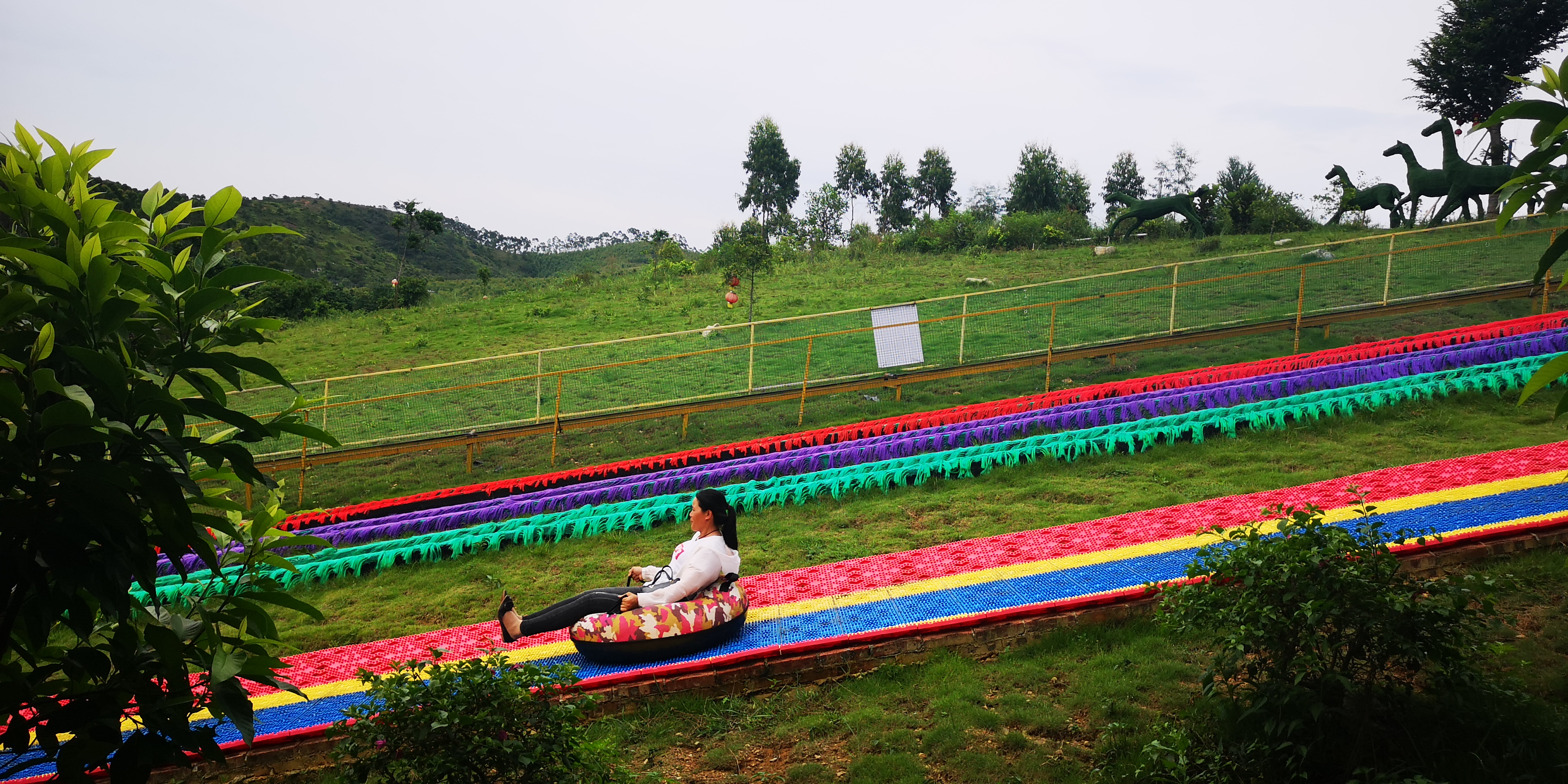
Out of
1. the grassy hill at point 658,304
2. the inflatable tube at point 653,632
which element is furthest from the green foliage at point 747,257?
the inflatable tube at point 653,632

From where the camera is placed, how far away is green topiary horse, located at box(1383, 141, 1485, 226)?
784 inches

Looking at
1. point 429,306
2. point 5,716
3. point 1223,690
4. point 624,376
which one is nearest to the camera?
point 5,716

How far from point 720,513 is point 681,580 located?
49 centimetres

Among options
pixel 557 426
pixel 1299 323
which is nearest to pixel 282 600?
pixel 557 426

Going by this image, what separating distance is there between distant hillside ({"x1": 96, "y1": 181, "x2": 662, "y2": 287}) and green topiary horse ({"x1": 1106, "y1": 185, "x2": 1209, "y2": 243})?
24.7 metres

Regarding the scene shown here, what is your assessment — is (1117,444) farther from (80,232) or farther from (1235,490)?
(80,232)

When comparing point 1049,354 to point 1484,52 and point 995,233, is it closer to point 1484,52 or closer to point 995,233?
point 995,233

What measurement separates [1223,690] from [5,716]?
459 cm

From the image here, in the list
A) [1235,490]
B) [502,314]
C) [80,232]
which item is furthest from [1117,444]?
[502,314]

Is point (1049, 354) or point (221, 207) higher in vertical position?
point (221, 207)

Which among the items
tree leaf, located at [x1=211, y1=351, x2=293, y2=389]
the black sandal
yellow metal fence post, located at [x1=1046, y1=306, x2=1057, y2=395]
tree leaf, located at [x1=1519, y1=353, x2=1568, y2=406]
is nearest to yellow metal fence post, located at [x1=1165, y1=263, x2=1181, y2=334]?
yellow metal fence post, located at [x1=1046, y1=306, x2=1057, y2=395]

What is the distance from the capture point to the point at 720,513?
5.93 metres

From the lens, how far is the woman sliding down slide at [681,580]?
5.74 meters

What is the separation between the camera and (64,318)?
2.31 meters
